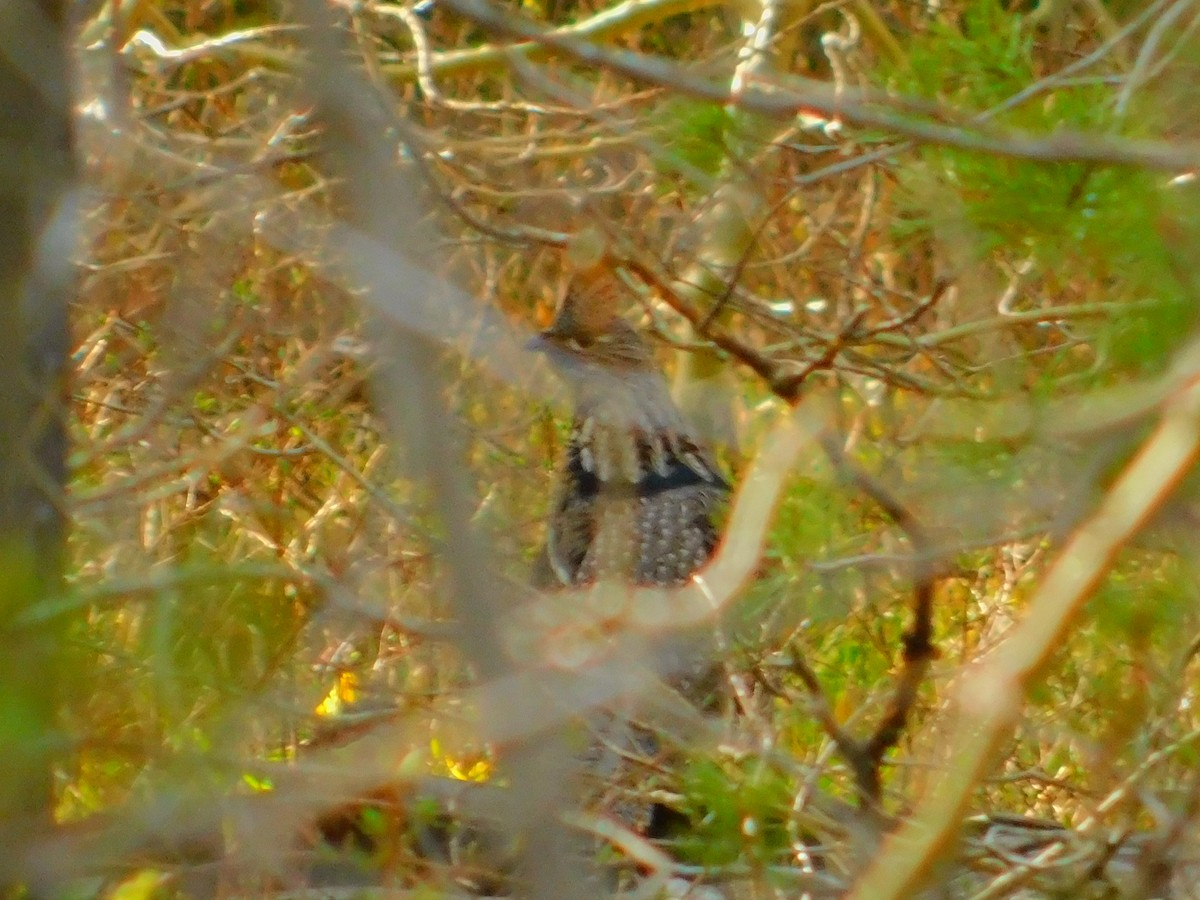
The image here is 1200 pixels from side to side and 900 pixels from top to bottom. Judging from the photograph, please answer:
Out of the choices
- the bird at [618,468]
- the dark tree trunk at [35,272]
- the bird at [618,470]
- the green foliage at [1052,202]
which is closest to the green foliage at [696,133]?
the green foliage at [1052,202]

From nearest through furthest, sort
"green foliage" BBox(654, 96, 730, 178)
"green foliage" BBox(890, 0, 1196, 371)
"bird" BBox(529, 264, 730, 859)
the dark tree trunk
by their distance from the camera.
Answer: "green foliage" BBox(890, 0, 1196, 371)
the dark tree trunk
"green foliage" BBox(654, 96, 730, 178)
"bird" BBox(529, 264, 730, 859)

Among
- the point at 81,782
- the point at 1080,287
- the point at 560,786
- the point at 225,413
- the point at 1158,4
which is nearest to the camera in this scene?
the point at 560,786

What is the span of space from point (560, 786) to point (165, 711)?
75 centimetres

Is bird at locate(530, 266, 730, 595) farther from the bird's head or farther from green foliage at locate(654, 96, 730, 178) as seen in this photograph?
green foliage at locate(654, 96, 730, 178)

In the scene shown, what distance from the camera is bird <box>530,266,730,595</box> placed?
4.59 m

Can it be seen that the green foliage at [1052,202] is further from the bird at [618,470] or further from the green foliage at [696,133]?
the bird at [618,470]

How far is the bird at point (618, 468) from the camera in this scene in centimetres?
459

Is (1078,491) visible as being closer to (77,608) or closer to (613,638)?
(613,638)

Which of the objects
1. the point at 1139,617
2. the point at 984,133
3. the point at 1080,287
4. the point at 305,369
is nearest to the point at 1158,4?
the point at 1080,287

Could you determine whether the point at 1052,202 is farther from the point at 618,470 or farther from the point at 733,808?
the point at 618,470

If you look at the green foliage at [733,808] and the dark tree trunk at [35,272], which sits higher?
the dark tree trunk at [35,272]

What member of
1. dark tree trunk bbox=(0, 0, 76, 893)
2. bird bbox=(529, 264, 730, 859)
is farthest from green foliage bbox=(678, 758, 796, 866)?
bird bbox=(529, 264, 730, 859)

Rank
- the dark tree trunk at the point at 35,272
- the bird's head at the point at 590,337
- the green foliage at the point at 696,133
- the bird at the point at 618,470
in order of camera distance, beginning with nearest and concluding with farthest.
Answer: the dark tree trunk at the point at 35,272, the green foliage at the point at 696,133, the bird at the point at 618,470, the bird's head at the point at 590,337

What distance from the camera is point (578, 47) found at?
150cm
